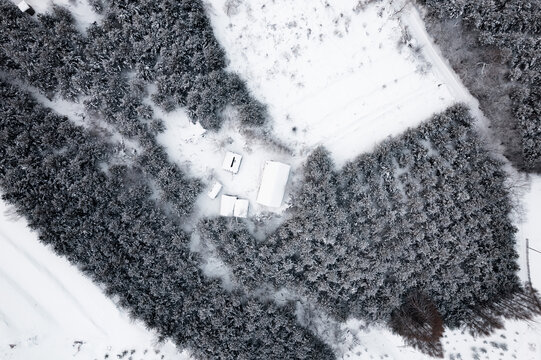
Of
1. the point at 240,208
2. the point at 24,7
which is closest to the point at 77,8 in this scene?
the point at 24,7

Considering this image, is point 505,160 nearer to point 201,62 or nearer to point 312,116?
point 312,116

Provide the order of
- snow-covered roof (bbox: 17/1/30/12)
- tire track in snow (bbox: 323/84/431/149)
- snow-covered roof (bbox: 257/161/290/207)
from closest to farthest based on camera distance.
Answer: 1. snow-covered roof (bbox: 17/1/30/12)
2. snow-covered roof (bbox: 257/161/290/207)
3. tire track in snow (bbox: 323/84/431/149)

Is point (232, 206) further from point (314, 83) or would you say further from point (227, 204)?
point (314, 83)

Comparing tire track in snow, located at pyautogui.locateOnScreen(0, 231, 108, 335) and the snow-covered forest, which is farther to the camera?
tire track in snow, located at pyautogui.locateOnScreen(0, 231, 108, 335)

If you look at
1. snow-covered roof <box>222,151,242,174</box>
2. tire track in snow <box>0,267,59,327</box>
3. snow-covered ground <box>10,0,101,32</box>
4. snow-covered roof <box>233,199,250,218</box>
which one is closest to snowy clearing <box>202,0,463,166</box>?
snow-covered roof <box>222,151,242,174</box>

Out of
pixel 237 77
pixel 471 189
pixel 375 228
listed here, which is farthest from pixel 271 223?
pixel 471 189

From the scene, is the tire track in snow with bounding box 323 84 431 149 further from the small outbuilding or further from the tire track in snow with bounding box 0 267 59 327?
the tire track in snow with bounding box 0 267 59 327

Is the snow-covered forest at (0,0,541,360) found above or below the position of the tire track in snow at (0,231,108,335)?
above
